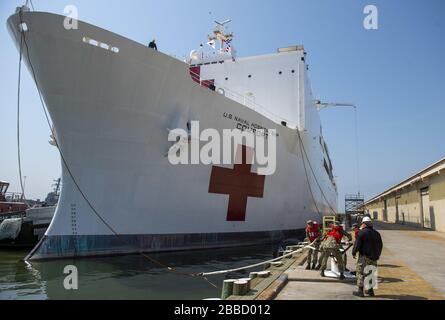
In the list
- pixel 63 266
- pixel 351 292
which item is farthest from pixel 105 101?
pixel 351 292

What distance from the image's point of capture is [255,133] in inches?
360

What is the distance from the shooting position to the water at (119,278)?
462 centimetres

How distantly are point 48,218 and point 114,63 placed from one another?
598cm

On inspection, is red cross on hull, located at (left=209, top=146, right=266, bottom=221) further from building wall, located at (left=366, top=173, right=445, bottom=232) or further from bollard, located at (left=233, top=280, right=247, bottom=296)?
building wall, located at (left=366, top=173, right=445, bottom=232)

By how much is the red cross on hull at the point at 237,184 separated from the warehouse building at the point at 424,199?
8041 mm

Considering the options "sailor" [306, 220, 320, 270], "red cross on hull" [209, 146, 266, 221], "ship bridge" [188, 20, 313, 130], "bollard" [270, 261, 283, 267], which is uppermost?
"ship bridge" [188, 20, 313, 130]

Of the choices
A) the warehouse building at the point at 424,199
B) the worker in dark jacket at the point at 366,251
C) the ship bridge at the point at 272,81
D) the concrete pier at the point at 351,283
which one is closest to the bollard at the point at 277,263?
the concrete pier at the point at 351,283

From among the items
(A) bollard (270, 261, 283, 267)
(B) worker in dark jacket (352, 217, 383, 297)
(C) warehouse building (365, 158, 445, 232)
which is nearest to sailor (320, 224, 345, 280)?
(B) worker in dark jacket (352, 217, 383, 297)

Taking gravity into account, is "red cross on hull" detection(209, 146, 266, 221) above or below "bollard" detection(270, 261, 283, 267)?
above

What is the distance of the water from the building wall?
1007 cm

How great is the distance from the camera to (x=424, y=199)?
16.8 m

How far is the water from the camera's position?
4625mm

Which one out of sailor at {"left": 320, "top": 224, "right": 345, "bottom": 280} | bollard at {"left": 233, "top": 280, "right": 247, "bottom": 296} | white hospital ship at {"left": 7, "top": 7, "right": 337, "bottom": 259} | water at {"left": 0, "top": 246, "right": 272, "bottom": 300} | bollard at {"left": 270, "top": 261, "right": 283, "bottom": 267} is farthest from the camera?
white hospital ship at {"left": 7, "top": 7, "right": 337, "bottom": 259}

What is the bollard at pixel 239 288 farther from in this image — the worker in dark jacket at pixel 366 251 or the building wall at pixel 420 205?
the building wall at pixel 420 205
